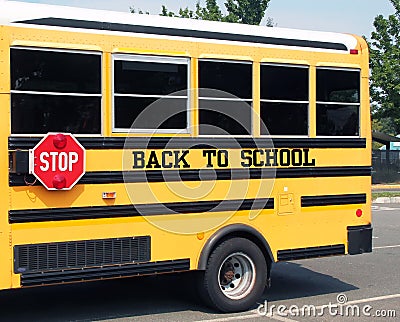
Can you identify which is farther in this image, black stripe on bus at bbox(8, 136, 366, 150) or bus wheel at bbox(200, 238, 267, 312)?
bus wheel at bbox(200, 238, 267, 312)

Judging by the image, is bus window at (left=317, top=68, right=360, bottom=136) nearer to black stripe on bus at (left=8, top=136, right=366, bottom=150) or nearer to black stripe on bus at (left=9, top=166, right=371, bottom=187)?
black stripe on bus at (left=8, top=136, right=366, bottom=150)

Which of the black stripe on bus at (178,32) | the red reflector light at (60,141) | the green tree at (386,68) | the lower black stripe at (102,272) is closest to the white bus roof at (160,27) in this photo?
the black stripe on bus at (178,32)

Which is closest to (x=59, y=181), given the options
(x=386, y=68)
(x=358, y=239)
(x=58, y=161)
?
(x=58, y=161)

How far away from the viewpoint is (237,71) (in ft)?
24.9

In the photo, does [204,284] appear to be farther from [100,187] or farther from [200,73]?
[200,73]

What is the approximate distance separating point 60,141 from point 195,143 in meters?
1.50

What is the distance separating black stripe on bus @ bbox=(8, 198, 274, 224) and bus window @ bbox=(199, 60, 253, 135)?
2.52 ft

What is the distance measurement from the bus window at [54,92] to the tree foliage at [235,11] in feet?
105

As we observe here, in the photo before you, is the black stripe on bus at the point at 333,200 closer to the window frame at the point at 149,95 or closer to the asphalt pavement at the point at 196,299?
the asphalt pavement at the point at 196,299

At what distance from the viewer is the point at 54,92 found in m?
6.52

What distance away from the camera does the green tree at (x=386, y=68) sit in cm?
3186

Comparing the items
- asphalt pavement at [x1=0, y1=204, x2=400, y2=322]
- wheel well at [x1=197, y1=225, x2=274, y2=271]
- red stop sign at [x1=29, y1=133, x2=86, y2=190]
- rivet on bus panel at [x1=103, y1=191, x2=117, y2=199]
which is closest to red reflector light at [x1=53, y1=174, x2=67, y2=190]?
red stop sign at [x1=29, y1=133, x2=86, y2=190]

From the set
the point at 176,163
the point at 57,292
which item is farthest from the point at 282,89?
the point at 57,292

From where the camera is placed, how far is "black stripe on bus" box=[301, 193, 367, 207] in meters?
8.05
